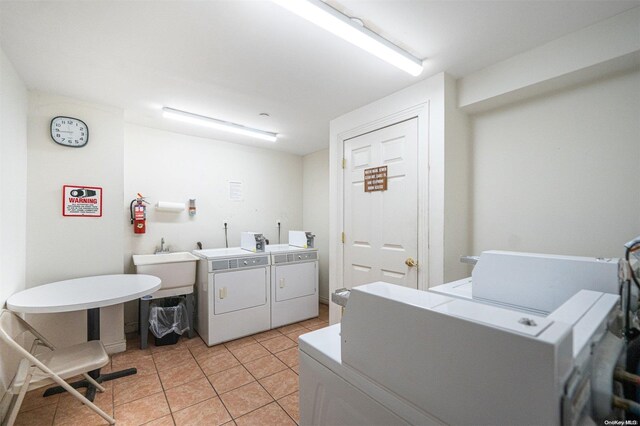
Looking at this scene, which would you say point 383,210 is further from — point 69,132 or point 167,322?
point 69,132

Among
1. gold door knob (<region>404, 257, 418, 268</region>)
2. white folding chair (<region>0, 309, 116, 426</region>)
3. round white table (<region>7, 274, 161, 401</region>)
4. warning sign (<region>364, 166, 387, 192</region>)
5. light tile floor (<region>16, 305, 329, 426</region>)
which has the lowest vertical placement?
light tile floor (<region>16, 305, 329, 426</region>)

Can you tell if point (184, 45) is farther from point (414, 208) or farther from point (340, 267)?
point (340, 267)

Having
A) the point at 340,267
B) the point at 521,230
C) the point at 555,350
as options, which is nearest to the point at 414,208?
the point at 521,230

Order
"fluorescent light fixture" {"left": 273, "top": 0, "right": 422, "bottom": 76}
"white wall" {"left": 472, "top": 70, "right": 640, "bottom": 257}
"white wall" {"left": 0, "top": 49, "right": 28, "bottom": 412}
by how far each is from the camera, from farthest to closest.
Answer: "white wall" {"left": 0, "top": 49, "right": 28, "bottom": 412} → "white wall" {"left": 472, "top": 70, "right": 640, "bottom": 257} → "fluorescent light fixture" {"left": 273, "top": 0, "right": 422, "bottom": 76}

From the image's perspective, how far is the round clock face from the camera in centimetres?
252

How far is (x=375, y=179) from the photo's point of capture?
8.81ft

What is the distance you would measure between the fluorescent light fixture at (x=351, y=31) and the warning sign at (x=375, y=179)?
90 centimetres

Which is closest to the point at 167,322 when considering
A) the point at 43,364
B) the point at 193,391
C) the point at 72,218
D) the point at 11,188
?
the point at 193,391

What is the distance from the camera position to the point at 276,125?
134 inches

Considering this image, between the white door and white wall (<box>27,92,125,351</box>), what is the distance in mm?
2467

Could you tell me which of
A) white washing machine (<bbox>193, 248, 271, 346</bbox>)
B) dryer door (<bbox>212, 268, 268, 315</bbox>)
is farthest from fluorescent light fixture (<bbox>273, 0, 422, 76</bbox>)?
dryer door (<bbox>212, 268, 268, 315</bbox>)

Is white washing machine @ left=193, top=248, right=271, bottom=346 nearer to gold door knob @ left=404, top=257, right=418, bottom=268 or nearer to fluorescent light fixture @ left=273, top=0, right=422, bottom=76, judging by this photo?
gold door knob @ left=404, top=257, right=418, bottom=268

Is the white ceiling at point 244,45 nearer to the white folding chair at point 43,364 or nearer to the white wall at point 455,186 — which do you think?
the white wall at point 455,186

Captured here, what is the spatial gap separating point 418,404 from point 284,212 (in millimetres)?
4153
